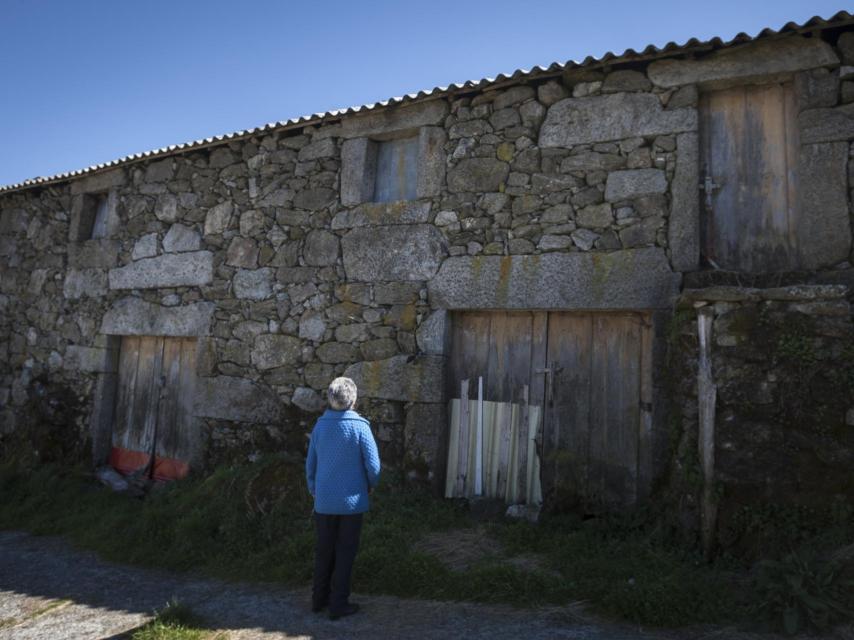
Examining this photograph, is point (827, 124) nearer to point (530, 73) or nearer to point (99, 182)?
point (530, 73)

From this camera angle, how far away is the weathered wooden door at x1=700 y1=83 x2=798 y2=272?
419cm

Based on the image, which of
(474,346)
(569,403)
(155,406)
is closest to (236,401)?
(155,406)

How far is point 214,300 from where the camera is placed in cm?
597

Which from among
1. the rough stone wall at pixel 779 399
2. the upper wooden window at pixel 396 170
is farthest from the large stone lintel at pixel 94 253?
the rough stone wall at pixel 779 399

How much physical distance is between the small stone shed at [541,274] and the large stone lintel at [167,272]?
1.1 inches

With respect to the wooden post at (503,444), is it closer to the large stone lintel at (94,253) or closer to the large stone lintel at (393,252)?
the large stone lintel at (393,252)

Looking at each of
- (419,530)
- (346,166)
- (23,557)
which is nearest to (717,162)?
(346,166)

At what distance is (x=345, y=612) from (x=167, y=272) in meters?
4.29

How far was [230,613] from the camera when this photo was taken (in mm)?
3432

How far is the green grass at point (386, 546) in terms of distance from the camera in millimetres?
3203

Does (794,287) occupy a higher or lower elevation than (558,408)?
higher

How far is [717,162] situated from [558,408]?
212cm

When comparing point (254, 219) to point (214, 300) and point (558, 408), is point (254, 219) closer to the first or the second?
point (214, 300)

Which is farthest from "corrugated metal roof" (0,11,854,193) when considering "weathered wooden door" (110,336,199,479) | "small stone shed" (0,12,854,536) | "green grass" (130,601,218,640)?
"green grass" (130,601,218,640)
